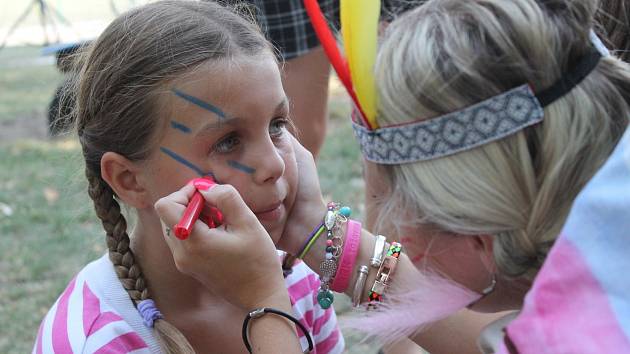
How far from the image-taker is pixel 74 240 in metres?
4.20

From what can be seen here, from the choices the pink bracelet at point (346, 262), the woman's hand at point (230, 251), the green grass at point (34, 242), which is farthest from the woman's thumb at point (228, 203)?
the green grass at point (34, 242)

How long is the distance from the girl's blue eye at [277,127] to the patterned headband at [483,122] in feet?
2.00

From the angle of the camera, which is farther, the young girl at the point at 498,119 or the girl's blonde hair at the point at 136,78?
the girl's blonde hair at the point at 136,78

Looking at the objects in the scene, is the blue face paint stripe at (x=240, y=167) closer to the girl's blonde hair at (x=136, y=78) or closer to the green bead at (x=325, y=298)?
the girl's blonde hair at (x=136, y=78)

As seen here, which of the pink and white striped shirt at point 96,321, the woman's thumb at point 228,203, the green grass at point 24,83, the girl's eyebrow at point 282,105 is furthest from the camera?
the green grass at point 24,83

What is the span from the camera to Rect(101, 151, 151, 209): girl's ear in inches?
74.9

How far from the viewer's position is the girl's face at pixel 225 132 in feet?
5.95

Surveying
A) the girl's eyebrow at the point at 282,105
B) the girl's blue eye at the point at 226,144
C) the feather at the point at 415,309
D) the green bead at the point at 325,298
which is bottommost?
the green bead at the point at 325,298

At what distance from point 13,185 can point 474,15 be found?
14.3 feet

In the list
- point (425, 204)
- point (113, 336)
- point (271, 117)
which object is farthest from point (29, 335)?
point (425, 204)

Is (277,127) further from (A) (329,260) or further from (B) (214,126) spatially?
(A) (329,260)

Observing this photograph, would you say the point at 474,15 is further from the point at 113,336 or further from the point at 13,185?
the point at 13,185

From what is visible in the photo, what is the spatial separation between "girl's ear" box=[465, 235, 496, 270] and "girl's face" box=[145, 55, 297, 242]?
581 millimetres

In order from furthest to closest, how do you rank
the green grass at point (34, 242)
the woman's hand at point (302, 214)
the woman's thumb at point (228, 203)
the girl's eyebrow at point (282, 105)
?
the green grass at point (34, 242)
the woman's hand at point (302, 214)
the girl's eyebrow at point (282, 105)
the woman's thumb at point (228, 203)
